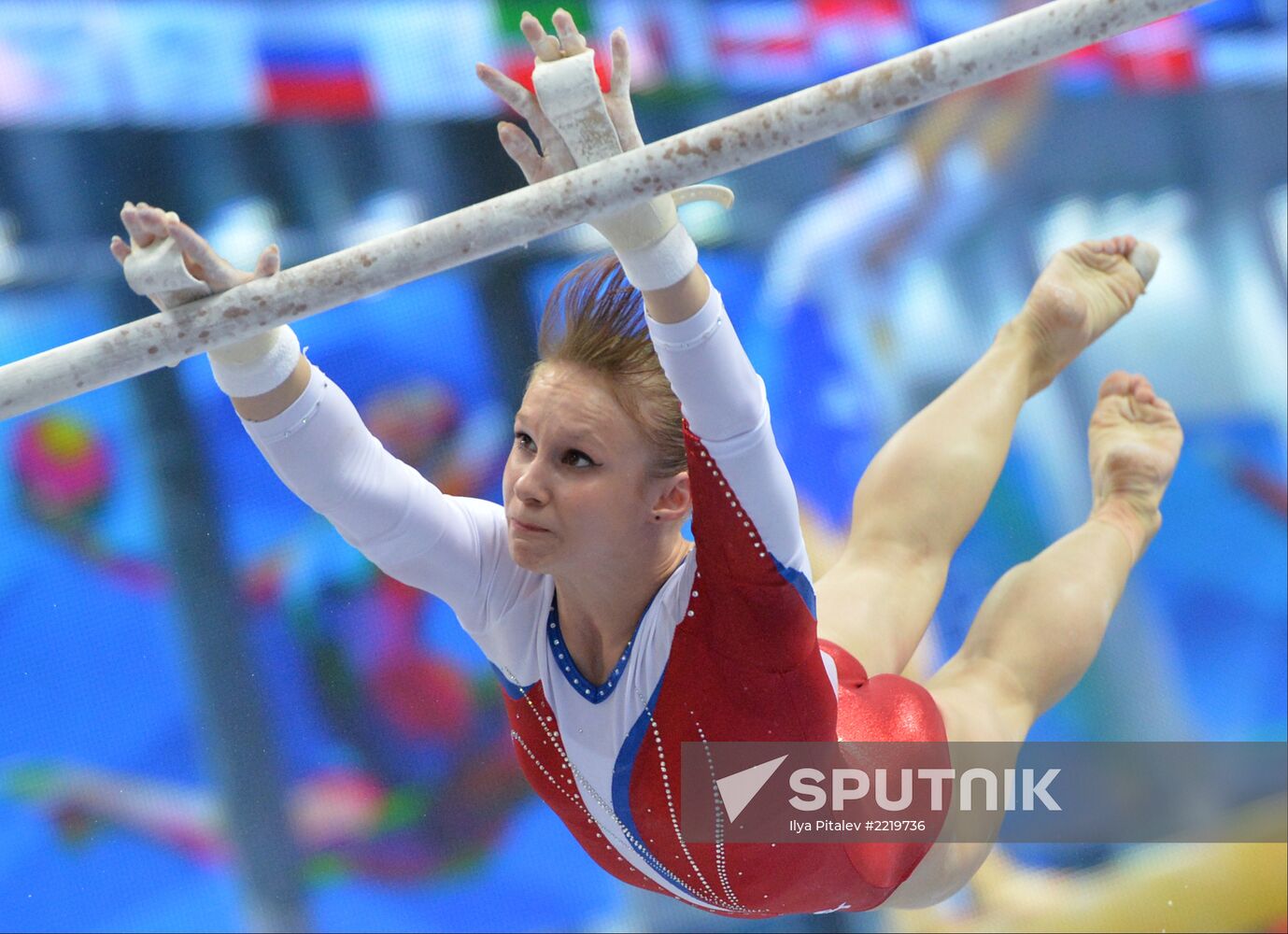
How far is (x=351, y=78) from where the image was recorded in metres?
2.12

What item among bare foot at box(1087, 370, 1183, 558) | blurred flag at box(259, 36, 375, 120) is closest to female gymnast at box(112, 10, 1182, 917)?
bare foot at box(1087, 370, 1183, 558)

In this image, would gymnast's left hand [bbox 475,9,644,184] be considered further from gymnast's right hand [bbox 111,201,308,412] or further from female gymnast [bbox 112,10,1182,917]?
gymnast's right hand [bbox 111,201,308,412]

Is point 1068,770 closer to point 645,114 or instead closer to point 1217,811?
point 1217,811

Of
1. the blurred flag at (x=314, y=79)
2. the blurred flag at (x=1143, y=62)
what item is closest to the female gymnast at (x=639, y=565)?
the blurred flag at (x=314, y=79)

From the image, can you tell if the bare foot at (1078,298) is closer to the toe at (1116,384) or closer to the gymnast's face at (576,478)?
the toe at (1116,384)

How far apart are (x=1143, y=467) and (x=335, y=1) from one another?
4.52ft

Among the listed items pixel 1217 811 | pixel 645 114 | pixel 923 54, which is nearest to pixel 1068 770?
pixel 1217 811

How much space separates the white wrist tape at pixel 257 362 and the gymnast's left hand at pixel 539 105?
253 mm

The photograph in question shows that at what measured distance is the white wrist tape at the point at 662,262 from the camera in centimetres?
101

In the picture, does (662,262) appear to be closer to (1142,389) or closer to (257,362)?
(257,362)

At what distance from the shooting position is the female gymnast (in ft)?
3.41

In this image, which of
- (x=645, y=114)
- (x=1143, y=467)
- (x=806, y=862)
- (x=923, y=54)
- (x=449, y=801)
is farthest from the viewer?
(x=645, y=114)

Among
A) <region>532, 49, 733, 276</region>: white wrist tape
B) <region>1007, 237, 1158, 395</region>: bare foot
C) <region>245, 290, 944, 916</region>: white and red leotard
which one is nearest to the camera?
<region>532, 49, 733, 276</region>: white wrist tape

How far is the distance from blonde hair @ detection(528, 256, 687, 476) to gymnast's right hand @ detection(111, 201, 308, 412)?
23cm
